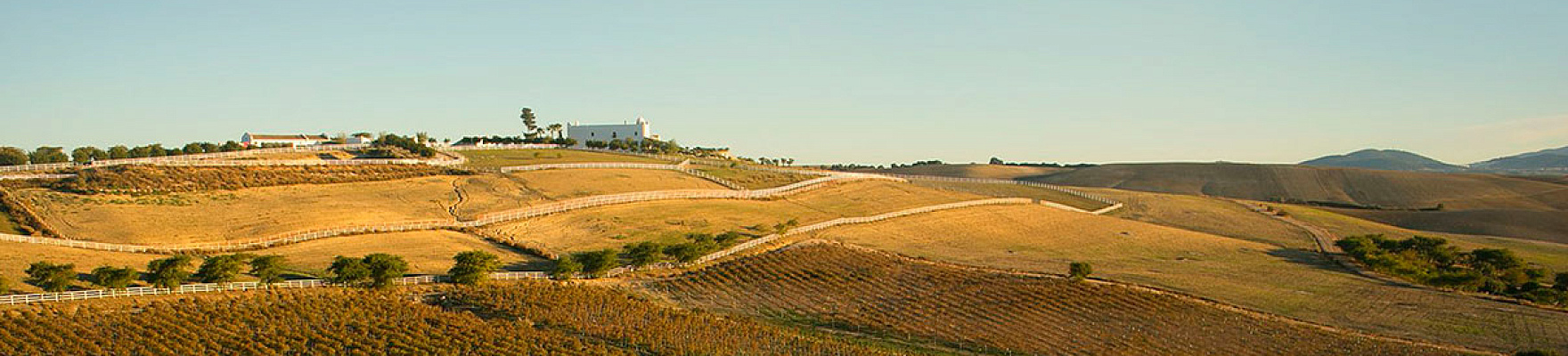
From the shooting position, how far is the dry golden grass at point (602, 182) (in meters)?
79.1

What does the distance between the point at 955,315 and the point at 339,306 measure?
27248mm

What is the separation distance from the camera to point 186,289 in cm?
4081

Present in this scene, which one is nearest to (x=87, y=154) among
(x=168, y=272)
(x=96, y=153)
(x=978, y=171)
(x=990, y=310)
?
(x=96, y=153)

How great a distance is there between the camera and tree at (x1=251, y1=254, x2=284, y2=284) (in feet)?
144

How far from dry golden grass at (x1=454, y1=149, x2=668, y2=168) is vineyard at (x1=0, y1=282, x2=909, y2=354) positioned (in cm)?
5091

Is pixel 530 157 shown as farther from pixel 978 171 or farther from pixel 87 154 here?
pixel 978 171

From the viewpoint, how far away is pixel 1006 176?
600 ft

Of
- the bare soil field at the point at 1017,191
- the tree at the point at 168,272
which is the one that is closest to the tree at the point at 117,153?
the tree at the point at 168,272

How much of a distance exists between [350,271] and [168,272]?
729 cm

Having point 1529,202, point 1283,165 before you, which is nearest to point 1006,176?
point 1283,165

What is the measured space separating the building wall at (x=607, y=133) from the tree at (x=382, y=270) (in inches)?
3889

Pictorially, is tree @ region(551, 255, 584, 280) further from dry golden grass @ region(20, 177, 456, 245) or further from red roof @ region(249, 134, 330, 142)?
red roof @ region(249, 134, 330, 142)

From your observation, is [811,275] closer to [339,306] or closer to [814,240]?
[814,240]

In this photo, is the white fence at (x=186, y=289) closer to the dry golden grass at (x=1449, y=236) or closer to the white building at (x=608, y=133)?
the dry golden grass at (x=1449, y=236)
